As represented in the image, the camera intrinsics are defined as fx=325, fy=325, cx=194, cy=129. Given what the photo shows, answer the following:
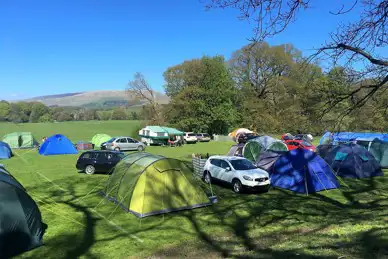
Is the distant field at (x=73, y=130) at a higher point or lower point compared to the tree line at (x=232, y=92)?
lower

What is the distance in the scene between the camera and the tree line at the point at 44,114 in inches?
3178

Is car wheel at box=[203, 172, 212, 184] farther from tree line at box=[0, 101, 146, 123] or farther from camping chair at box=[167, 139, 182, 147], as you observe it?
tree line at box=[0, 101, 146, 123]

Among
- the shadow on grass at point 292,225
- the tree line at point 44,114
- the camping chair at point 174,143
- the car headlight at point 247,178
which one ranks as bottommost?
the camping chair at point 174,143

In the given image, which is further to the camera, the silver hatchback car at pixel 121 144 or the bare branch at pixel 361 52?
the silver hatchback car at pixel 121 144

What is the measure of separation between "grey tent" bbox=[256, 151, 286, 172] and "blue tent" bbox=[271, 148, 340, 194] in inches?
31.6

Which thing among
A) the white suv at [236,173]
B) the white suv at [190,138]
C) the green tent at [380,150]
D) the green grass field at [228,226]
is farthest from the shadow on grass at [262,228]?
the white suv at [190,138]

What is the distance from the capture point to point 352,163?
19.1 metres

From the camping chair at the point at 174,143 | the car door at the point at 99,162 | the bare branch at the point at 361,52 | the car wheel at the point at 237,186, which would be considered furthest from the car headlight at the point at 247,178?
the camping chair at the point at 174,143

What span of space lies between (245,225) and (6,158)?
25.0 m

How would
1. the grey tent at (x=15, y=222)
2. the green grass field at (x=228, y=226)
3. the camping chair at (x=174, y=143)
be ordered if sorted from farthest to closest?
the camping chair at (x=174, y=143) → the grey tent at (x=15, y=222) → the green grass field at (x=228, y=226)

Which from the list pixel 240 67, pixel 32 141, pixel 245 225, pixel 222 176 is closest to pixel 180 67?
pixel 240 67

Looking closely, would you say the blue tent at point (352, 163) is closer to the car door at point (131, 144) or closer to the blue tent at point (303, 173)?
the blue tent at point (303, 173)

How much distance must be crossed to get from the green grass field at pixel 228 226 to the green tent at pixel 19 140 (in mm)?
22843

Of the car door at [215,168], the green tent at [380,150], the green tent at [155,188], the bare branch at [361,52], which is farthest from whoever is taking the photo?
the green tent at [380,150]
